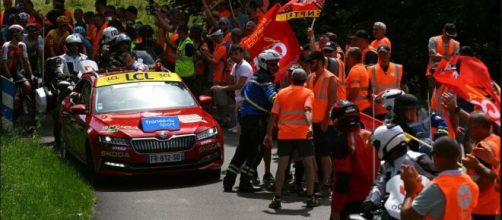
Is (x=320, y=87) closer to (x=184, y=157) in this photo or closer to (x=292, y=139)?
(x=292, y=139)

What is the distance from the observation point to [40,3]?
37.0 meters

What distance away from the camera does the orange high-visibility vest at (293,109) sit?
48.1ft

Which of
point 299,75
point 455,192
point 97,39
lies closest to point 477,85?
point 455,192

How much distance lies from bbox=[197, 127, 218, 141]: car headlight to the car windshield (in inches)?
35.9

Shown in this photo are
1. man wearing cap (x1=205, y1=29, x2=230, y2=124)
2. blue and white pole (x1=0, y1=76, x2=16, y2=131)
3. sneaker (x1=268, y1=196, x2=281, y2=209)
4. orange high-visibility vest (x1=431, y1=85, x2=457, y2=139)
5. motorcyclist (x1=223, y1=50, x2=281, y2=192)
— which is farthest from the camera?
man wearing cap (x1=205, y1=29, x2=230, y2=124)

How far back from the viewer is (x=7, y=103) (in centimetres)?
1997

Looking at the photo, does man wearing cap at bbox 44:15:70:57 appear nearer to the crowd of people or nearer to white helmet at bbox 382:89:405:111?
the crowd of people

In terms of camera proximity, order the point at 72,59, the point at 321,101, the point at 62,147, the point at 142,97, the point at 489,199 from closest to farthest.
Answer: the point at 489,199, the point at 321,101, the point at 142,97, the point at 62,147, the point at 72,59

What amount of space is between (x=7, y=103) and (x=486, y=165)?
11691 mm

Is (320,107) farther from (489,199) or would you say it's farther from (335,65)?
(489,199)

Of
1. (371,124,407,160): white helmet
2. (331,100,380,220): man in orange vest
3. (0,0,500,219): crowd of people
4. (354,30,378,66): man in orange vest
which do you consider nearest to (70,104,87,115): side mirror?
(0,0,500,219): crowd of people

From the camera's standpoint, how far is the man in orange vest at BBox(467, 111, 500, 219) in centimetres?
973

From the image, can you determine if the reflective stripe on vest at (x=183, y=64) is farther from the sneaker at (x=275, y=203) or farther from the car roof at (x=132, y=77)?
the sneaker at (x=275, y=203)

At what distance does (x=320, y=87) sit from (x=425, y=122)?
12.4 ft
